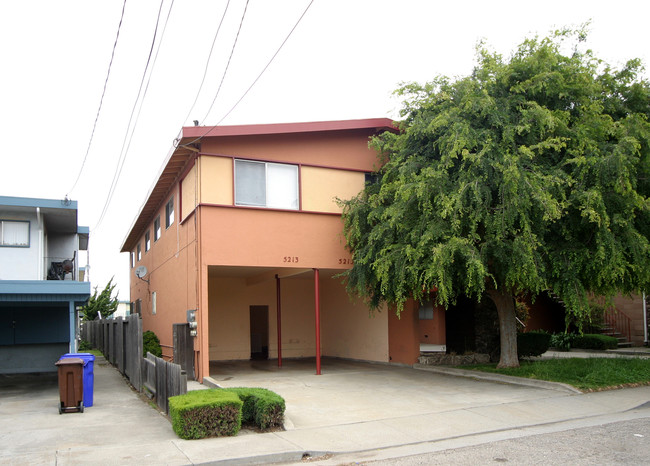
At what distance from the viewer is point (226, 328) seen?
818 inches

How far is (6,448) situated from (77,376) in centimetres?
313

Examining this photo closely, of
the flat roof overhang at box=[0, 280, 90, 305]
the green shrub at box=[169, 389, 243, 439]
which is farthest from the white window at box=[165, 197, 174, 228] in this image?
the green shrub at box=[169, 389, 243, 439]

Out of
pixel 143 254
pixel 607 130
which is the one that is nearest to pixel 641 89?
pixel 607 130

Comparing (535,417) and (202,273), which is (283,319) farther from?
(535,417)

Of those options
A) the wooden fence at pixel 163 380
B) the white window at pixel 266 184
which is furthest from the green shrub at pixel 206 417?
the white window at pixel 266 184

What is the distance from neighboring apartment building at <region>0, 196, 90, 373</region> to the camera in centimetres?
1716

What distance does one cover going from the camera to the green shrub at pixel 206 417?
8.65 meters

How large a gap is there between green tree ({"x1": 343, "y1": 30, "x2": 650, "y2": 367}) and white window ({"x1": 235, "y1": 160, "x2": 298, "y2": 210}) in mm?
2713

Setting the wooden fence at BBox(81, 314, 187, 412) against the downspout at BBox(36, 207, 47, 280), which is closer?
the wooden fence at BBox(81, 314, 187, 412)

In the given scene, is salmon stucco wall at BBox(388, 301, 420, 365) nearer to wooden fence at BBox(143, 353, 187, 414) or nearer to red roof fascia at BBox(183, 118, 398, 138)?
red roof fascia at BBox(183, 118, 398, 138)

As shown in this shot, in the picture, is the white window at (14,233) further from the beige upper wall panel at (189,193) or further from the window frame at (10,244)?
the beige upper wall panel at (189,193)

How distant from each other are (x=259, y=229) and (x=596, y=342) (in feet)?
45.4

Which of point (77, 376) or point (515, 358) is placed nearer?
point (77, 376)

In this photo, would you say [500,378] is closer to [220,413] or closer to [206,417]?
[220,413]
